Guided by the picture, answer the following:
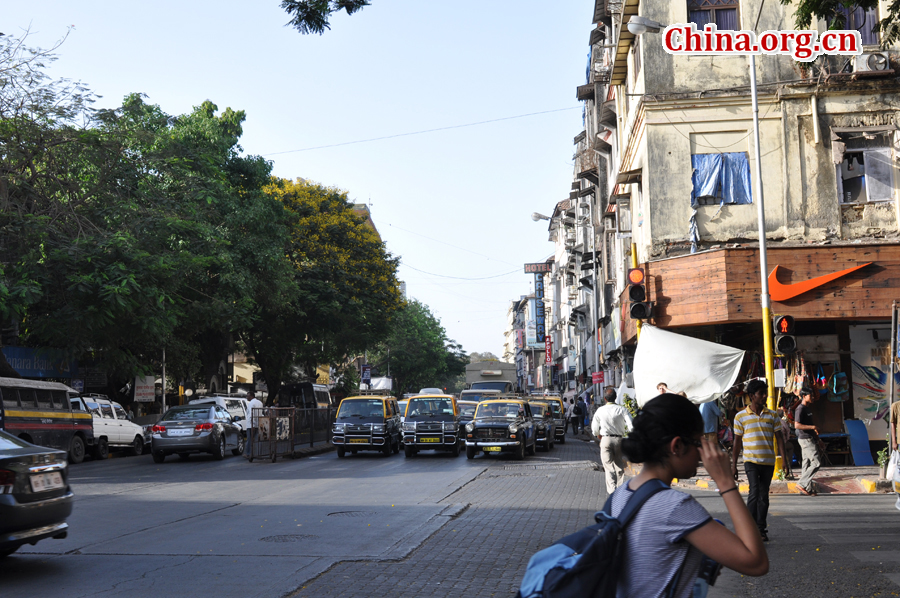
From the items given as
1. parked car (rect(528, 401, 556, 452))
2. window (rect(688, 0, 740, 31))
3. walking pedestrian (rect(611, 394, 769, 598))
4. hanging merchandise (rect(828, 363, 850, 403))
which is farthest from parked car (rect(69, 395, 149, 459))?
walking pedestrian (rect(611, 394, 769, 598))

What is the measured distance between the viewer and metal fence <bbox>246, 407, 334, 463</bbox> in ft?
83.1

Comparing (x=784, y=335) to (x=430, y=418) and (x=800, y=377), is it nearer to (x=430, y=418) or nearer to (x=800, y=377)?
(x=800, y=377)

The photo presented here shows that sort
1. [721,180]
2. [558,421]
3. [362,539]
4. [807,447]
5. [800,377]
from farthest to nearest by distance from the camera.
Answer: [558,421]
[721,180]
[800,377]
[807,447]
[362,539]

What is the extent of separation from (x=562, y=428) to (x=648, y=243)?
1707 cm

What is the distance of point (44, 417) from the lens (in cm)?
2427

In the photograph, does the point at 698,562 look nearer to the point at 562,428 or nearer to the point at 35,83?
the point at 35,83

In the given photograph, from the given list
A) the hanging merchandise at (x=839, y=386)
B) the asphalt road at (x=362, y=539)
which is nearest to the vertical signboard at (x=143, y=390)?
the asphalt road at (x=362, y=539)

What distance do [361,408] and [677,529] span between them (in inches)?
1008

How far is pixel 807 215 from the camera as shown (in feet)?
68.6

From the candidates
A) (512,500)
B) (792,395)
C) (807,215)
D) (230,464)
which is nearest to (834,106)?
(807,215)

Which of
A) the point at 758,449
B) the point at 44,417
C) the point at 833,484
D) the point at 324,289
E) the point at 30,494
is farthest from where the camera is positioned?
the point at 324,289

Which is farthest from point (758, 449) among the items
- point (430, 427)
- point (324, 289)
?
point (324, 289)

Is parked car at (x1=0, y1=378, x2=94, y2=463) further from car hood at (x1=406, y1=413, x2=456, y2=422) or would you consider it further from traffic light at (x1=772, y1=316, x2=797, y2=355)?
traffic light at (x1=772, y1=316, x2=797, y2=355)

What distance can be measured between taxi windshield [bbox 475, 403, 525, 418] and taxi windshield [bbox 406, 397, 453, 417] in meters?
1.16
